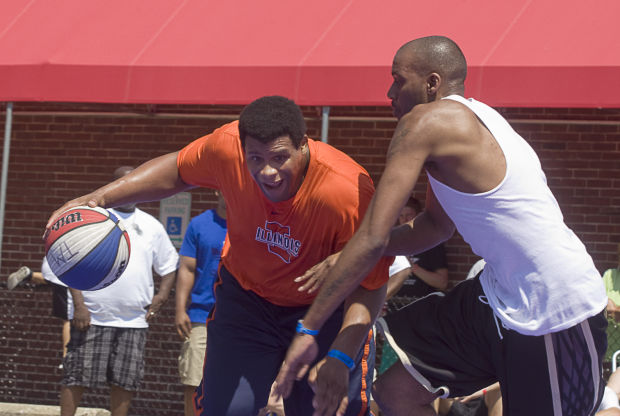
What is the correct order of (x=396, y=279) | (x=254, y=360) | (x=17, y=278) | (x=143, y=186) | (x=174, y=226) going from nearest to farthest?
(x=254, y=360)
(x=143, y=186)
(x=396, y=279)
(x=17, y=278)
(x=174, y=226)

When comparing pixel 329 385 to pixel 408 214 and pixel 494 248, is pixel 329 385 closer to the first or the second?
pixel 494 248

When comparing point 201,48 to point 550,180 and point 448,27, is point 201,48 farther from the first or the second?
point 550,180

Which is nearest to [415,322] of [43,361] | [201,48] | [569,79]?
[569,79]

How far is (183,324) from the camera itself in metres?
7.88

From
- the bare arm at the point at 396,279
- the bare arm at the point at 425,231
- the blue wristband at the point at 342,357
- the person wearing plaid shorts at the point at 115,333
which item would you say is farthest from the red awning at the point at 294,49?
the blue wristband at the point at 342,357

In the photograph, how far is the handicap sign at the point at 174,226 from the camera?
33.6 ft

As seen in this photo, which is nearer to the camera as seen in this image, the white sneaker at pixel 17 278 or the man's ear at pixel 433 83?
the man's ear at pixel 433 83

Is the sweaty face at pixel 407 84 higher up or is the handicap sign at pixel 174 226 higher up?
the sweaty face at pixel 407 84

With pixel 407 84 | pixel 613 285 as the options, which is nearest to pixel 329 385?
pixel 407 84

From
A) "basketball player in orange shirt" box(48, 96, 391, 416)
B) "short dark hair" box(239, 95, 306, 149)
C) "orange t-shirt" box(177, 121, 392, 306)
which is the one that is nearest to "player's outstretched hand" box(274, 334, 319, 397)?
"basketball player in orange shirt" box(48, 96, 391, 416)

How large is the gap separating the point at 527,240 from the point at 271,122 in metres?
1.22

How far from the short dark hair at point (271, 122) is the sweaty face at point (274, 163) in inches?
1.1

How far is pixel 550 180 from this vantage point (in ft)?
30.8

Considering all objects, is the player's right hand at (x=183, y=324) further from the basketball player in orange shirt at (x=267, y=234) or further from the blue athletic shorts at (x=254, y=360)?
the blue athletic shorts at (x=254, y=360)
